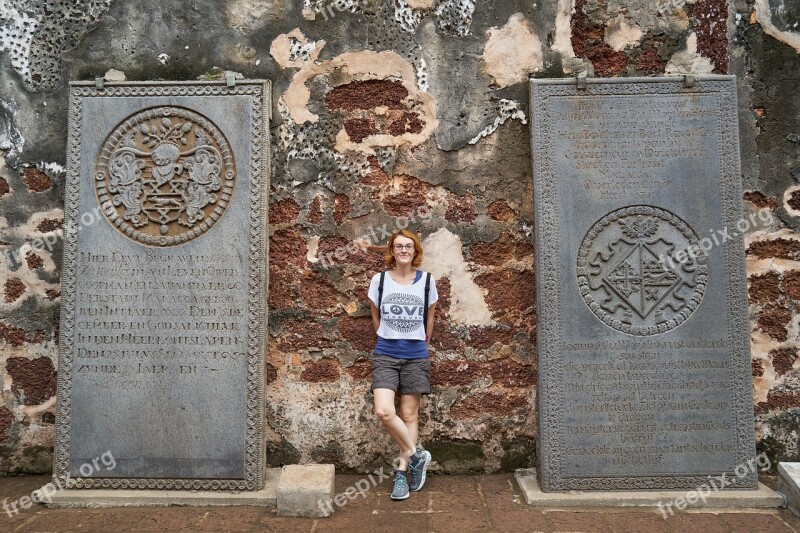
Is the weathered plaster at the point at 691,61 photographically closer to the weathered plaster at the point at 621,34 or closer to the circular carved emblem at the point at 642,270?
the weathered plaster at the point at 621,34

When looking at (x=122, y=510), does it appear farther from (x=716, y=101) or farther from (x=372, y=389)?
(x=716, y=101)

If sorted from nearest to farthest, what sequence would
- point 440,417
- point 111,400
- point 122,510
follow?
point 122,510, point 111,400, point 440,417

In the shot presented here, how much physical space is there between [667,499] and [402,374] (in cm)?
152

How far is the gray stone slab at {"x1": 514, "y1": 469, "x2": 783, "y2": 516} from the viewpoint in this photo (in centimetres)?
306

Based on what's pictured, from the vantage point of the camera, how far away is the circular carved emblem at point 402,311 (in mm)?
3250

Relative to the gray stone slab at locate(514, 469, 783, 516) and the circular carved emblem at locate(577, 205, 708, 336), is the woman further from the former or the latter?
the circular carved emblem at locate(577, 205, 708, 336)

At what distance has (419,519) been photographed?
2.90 metres

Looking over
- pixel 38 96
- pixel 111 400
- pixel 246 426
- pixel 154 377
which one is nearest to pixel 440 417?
pixel 246 426

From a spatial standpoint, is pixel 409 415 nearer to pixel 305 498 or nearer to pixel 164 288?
pixel 305 498

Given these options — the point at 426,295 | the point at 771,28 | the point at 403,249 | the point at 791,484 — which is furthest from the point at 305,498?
the point at 771,28

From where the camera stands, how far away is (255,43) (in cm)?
357

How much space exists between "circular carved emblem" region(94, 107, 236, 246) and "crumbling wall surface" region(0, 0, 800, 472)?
12.5 inches

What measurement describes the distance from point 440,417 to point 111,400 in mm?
1844
